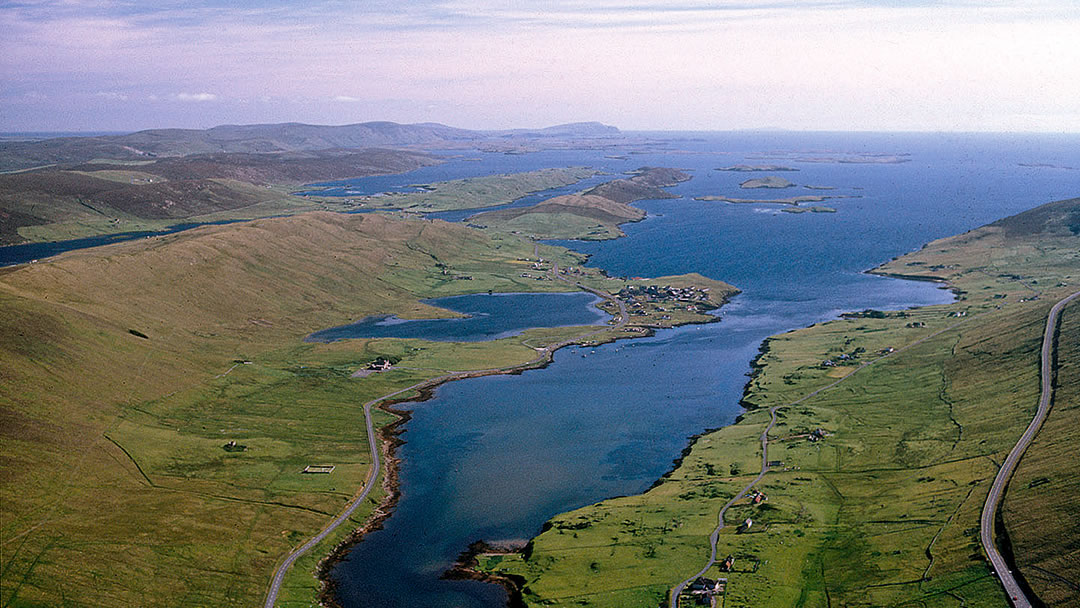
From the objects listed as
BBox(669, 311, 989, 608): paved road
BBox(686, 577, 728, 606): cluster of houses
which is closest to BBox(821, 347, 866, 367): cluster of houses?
BBox(669, 311, 989, 608): paved road

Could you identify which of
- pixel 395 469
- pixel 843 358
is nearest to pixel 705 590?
pixel 395 469

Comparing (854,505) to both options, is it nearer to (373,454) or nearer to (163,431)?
(373,454)

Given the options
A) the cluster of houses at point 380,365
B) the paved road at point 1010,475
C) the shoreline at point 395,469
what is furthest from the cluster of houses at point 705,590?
the cluster of houses at point 380,365

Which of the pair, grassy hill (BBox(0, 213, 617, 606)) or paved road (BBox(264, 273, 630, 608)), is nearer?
grassy hill (BBox(0, 213, 617, 606))

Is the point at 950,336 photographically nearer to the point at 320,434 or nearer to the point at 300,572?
the point at 320,434

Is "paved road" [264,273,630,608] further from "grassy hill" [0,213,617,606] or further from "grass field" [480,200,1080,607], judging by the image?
"grass field" [480,200,1080,607]

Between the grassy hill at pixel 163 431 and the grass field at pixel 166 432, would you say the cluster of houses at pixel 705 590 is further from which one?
the grassy hill at pixel 163 431

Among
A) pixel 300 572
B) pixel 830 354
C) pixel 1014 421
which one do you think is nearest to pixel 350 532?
pixel 300 572
